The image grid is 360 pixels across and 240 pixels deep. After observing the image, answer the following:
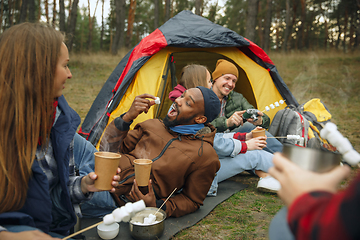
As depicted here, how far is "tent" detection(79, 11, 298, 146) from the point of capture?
397 cm

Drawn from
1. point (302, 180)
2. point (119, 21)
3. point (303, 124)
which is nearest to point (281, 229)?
point (302, 180)

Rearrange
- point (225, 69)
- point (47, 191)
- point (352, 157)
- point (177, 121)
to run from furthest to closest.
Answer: point (225, 69) < point (177, 121) < point (47, 191) < point (352, 157)

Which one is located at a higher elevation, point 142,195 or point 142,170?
point 142,170

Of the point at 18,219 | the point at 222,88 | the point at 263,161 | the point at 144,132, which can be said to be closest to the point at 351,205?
the point at 18,219

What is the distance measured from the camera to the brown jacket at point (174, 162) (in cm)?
239

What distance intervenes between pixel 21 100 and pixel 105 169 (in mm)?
571

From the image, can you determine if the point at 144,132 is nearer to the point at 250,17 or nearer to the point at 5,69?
the point at 5,69

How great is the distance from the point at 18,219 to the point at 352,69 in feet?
43.8

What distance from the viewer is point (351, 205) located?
67cm

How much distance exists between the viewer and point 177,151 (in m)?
2.44

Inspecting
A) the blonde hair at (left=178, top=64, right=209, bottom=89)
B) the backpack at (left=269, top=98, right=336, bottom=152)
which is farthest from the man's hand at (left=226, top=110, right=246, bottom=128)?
the backpack at (left=269, top=98, right=336, bottom=152)

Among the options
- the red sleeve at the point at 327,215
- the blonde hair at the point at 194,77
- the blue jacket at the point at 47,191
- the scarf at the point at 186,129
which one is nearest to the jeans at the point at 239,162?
the scarf at the point at 186,129

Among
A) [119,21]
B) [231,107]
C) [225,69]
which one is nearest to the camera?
[225,69]

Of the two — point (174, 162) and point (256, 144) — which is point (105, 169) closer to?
point (174, 162)
